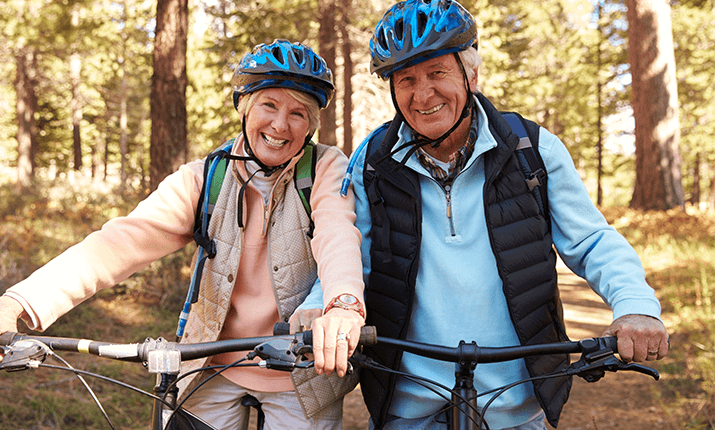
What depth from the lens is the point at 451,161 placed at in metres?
2.54

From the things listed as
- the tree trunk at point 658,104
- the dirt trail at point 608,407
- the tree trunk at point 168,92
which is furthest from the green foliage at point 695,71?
the tree trunk at point 168,92

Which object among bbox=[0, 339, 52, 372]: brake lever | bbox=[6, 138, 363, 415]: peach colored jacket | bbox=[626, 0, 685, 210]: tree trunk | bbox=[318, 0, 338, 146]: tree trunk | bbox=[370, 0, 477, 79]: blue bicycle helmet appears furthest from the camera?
bbox=[626, 0, 685, 210]: tree trunk

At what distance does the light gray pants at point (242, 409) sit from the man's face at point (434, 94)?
132cm

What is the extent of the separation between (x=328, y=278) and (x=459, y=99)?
0.97 meters

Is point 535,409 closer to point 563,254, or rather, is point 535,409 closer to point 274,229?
point 563,254

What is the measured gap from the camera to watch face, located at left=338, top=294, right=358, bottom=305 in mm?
2100

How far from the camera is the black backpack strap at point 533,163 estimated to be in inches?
94.8

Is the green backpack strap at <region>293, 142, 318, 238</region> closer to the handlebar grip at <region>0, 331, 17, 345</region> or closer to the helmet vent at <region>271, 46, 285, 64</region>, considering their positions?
the helmet vent at <region>271, 46, 285, 64</region>

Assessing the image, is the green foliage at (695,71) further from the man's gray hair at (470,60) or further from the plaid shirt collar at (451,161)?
the plaid shirt collar at (451,161)

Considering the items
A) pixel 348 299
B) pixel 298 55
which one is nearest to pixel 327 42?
pixel 298 55

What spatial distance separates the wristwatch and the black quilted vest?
0.36 m

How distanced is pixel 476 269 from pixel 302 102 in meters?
1.09

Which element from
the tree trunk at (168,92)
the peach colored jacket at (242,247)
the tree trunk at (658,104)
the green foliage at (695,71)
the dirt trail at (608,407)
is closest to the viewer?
the peach colored jacket at (242,247)

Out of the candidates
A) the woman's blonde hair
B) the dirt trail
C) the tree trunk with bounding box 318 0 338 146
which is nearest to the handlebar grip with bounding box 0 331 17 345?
the woman's blonde hair
